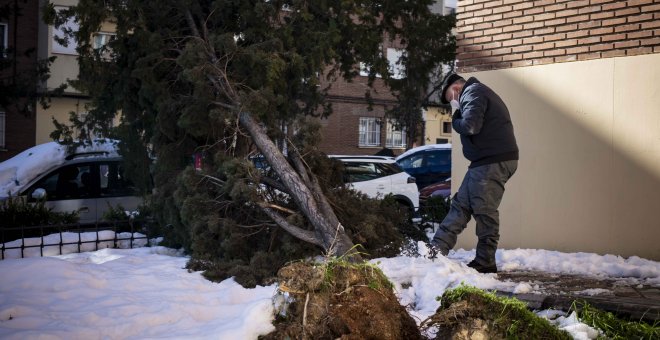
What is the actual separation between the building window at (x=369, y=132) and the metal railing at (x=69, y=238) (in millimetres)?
25947

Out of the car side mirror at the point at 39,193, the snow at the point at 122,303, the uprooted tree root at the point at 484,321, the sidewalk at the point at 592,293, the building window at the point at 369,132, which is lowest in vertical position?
the snow at the point at 122,303

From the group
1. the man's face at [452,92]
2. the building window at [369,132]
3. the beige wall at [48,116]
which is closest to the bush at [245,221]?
the man's face at [452,92]

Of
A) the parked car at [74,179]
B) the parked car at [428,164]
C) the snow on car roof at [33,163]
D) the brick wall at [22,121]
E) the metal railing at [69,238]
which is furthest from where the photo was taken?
the brick wall at [22,121]

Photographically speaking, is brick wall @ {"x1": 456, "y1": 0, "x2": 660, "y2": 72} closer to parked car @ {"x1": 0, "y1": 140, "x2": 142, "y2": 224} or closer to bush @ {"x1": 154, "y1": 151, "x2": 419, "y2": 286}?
bush @ {"x1": 154, "y1": 151, "x2": 419, "y2": 286}

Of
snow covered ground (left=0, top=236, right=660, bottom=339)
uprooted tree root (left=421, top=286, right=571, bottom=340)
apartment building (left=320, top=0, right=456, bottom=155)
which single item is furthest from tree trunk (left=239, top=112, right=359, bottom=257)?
apartment building (left=320, top=0, right=456, bottom=155)

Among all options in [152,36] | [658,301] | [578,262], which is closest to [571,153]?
[578,262]

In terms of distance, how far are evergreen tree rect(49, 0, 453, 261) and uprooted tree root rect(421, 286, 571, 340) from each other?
3.20m

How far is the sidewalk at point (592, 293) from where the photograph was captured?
4.98 m

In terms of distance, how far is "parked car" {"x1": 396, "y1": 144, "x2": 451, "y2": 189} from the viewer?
19.0 meters

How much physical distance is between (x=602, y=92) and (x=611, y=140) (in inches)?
21.6

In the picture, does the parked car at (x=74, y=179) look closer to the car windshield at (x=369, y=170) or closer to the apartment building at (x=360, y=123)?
the car windshield at (x=369, y=170)

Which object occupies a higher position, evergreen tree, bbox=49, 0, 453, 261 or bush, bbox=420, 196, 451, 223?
evergreen tree, bbox=49, 0, 453, 261

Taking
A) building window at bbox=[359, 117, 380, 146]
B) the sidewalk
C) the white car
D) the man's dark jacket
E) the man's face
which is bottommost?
the sidewalk

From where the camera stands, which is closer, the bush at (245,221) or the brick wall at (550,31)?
the bush at (245,221)
